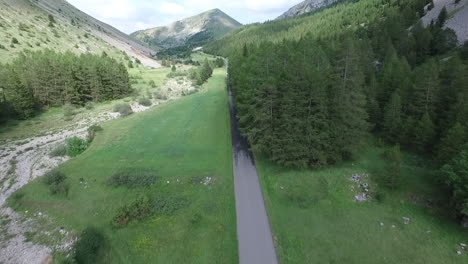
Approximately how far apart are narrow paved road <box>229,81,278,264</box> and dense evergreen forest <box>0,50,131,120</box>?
54.7 meters

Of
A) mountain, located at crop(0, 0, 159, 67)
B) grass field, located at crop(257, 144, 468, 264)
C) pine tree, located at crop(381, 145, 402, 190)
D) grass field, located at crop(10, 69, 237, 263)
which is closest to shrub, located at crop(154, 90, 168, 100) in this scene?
grass field, located at crop(10, 69, 237, 263)

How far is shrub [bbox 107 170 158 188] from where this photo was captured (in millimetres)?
32250

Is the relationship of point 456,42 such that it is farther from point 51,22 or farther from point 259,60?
point 51,22

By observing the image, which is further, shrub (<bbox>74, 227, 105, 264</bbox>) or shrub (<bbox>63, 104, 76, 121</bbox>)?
shrub (<bbox>63, 104, 76, 121</bbox>)

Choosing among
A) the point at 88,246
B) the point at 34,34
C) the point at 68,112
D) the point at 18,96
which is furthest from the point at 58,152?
the point at 34,34

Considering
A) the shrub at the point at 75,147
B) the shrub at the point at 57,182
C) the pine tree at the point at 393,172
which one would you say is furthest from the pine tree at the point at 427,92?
the shrub at the point at 75,147

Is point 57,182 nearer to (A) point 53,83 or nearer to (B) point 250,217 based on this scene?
(B) point 250,217

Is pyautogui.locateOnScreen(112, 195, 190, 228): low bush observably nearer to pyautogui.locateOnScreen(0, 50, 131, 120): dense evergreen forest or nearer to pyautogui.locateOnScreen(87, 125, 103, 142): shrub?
pyautogui.locateOnScreen(87, 125, 103, 142): shrub

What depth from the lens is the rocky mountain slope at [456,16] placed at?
6253 cm

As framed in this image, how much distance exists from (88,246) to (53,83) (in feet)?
199

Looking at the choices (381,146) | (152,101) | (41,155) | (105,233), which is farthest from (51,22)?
(381,146)

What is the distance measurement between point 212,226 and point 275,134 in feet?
49.2

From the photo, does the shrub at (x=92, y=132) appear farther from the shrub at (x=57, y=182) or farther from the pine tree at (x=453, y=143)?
the pine tree at (x=453, y=143)

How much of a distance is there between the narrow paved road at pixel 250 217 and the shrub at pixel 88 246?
42.2 ft
